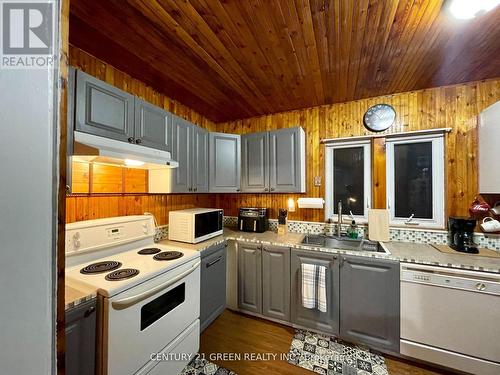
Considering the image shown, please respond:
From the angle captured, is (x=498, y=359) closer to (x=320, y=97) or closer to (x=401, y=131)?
(x=401, y=131)

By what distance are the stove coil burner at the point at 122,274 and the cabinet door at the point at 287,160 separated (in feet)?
5.37

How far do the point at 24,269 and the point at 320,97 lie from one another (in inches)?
100

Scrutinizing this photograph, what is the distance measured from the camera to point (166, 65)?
68.1 inches

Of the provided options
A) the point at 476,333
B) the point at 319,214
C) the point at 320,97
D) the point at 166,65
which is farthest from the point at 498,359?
the point at 166,65

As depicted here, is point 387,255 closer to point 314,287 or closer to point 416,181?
point 314,287

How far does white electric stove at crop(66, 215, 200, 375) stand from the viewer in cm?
113

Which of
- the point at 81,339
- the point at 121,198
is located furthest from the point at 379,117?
the point at 81,339

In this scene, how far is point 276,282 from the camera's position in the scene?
2121 millimetres

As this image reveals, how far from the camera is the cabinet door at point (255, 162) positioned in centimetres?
254

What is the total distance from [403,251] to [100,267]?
241cm

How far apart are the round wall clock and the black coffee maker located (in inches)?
43.4

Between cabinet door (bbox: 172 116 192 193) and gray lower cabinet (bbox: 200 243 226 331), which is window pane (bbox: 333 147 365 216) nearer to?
gray lower cabinet (bbox: 200 243 226 331)

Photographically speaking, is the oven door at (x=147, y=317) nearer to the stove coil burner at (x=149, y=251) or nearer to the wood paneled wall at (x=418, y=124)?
the stove coil burner at (x=149, y=251)

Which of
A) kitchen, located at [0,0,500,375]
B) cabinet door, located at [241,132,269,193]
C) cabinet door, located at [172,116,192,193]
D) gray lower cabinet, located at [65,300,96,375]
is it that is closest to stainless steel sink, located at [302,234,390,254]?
kitchen, located at [0,0,500,375]
